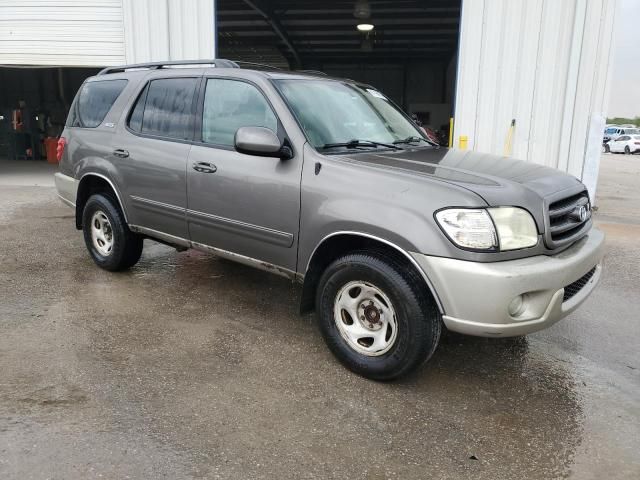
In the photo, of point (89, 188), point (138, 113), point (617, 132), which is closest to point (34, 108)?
point (89, 188)

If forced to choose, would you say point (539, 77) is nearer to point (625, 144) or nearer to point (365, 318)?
point (365, 318)

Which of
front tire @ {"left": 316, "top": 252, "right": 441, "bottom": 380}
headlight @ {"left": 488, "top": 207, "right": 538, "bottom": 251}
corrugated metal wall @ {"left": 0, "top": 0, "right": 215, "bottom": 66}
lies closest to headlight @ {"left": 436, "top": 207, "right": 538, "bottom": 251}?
headlight @ {"left": 488, "top": 207, "right": 538, "bottom": 251}

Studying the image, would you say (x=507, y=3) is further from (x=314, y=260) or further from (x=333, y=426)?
(x=333, y=426)

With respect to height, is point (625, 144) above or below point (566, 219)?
below

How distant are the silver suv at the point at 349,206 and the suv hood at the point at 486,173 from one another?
13 mm

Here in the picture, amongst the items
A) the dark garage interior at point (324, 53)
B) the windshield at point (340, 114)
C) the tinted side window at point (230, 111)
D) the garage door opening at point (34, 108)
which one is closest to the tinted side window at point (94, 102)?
the tinted side window at point (230, 111)

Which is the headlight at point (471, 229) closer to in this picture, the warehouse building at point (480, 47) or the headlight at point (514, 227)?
the headlight at point (514, 227)

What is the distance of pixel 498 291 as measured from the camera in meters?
2.72

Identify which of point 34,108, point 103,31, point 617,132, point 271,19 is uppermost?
point 271,19

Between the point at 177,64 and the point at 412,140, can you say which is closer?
the point at 412,140

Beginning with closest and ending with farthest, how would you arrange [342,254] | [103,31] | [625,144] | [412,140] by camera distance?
1. [342,254]
2. [412,140]
3. [103,31]
4. [625,144]

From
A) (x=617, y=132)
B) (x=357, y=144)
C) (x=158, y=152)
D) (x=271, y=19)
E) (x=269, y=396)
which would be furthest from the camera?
(x=617, y=132)

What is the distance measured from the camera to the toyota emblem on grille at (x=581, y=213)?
130 inches

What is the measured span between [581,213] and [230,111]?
2.49 meters
